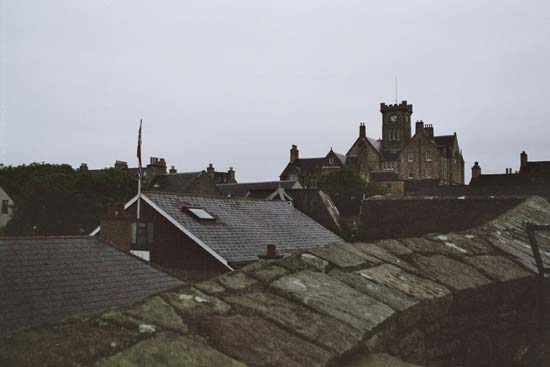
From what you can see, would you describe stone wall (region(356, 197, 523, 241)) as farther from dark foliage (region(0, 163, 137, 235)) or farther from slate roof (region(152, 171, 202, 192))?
slate roof (region(152, 171, 202, 192))

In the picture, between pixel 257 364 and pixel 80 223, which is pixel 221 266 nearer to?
pixel 257 364

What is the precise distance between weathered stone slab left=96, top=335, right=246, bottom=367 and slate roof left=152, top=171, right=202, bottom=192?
52.9m

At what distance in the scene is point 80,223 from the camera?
43.7 m

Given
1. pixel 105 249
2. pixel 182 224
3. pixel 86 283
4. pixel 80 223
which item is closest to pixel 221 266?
pixel 182 224

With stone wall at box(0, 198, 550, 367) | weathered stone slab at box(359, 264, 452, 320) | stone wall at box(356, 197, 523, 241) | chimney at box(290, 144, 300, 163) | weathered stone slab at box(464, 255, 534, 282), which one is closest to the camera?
stone wall at box(0, 198, 550, 367)

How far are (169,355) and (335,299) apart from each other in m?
0.92

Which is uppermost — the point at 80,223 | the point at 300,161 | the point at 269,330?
the point at 300,161

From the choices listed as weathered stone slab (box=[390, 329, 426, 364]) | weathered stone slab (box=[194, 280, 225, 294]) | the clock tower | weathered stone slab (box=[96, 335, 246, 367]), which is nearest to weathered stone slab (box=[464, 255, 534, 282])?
weathered stone slab (box=[390, 329, 426, 364])

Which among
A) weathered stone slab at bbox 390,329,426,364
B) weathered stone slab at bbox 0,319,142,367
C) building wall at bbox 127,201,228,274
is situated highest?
weathered stone slab at bbox 0,319,142,367

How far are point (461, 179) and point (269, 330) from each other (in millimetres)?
107277

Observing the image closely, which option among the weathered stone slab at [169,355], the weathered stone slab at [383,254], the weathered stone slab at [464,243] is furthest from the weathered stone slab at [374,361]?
the weathered stone slab at [464,243]

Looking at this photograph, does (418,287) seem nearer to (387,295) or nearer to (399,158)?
(387,295)

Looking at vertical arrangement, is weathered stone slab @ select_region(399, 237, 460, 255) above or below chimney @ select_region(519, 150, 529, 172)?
below

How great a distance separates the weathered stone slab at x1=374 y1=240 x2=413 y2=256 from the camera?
319 cm
